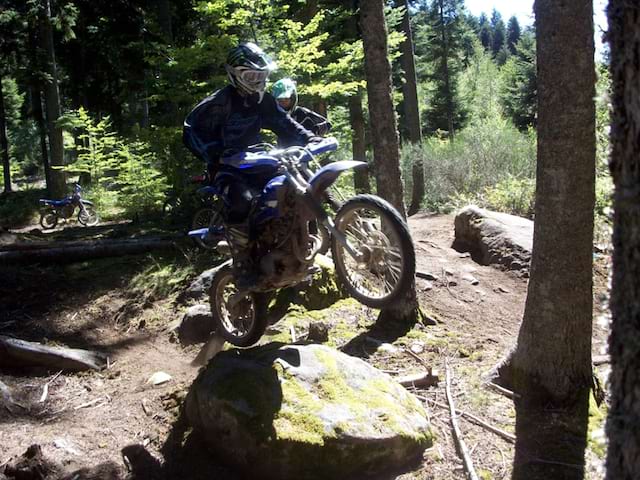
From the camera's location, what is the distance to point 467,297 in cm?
770

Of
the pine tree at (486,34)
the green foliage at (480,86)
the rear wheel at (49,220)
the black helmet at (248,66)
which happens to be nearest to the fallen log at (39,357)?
the black helmet at (248,66)

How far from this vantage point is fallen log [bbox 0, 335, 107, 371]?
5.39 metres

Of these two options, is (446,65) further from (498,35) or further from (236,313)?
(498,35)

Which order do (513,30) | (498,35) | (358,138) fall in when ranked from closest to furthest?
(358,138), (513,30), (498,35)

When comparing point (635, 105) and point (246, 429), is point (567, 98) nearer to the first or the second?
point (635, 105)

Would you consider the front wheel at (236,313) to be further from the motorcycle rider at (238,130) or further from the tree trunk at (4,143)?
the tree trunk at (4,143)

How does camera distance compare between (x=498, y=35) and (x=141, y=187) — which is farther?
(x=498, y=35)

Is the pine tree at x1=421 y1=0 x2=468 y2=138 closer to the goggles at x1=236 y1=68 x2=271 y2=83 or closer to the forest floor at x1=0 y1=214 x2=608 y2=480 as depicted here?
the forest floor at x1=0 y1=214 x2=608 y2=480

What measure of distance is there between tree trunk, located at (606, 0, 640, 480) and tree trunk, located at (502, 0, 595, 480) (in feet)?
9.91

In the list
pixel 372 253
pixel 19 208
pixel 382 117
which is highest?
pixel 382 117

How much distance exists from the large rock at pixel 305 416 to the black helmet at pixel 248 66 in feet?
7.54

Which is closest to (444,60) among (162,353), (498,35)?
(162,353)

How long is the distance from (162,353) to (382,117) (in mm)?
3858

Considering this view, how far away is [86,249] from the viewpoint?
9.30m
